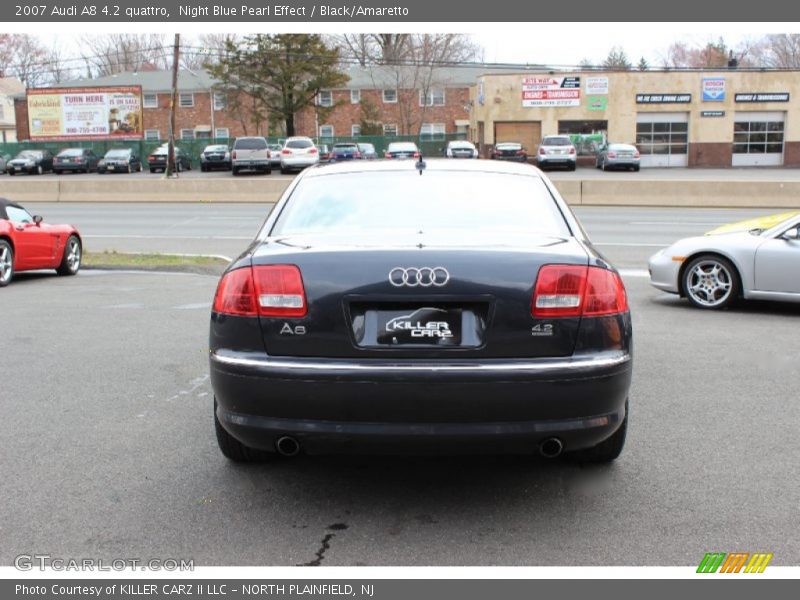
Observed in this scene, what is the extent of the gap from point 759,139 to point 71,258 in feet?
166

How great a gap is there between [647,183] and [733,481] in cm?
2319

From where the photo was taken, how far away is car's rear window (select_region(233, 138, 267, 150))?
43.4 m

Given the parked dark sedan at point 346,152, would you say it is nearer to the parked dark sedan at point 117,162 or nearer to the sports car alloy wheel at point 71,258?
the parked dark sedan at point 117,162

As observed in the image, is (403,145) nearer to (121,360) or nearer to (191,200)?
(191,200)

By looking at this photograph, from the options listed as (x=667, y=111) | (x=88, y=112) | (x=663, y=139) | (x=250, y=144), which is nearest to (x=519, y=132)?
(x=663, y=139)

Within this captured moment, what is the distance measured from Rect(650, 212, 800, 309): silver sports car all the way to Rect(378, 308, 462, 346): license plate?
268 inches

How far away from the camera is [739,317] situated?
955 centimetres

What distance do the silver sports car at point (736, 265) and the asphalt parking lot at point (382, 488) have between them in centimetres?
270

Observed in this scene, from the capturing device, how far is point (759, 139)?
55.9m

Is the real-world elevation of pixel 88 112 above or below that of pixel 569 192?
above

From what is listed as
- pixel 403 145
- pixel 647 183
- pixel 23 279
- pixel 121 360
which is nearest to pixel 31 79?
pixel 403 145

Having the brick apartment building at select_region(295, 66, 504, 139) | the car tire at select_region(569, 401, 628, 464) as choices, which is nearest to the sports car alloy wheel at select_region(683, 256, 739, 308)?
the car tire at select_region(569, 401, 628, 464)

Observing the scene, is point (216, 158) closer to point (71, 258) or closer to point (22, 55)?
point (71, 258)

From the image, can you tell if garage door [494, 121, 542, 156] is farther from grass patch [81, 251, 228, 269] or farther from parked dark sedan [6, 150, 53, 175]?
grass patch [81, 251, 228, 269]
